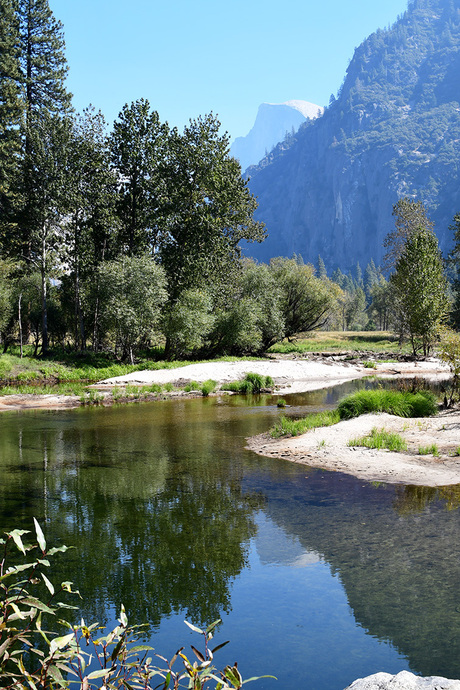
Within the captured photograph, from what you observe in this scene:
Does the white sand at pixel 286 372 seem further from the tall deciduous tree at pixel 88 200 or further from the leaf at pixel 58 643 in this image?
the leaf at pixel 58 643

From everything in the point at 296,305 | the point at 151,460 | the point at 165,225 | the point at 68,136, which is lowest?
the point at 151,460

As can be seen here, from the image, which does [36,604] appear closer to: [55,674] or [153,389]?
[55,674]

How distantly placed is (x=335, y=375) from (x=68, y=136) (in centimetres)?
2698

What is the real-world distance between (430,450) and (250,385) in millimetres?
19726

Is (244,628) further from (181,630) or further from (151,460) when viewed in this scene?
(151,460)

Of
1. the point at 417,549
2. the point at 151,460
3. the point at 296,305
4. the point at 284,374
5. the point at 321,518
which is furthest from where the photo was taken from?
the point at 296,305

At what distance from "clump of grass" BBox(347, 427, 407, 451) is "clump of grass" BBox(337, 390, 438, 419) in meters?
3.93

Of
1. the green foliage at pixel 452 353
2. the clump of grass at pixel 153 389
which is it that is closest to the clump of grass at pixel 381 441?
the green foliage at pixel 452 353

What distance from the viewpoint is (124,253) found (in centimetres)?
4781

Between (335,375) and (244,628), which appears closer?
→ (244,628)

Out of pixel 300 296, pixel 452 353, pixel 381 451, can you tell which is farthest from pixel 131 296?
pixel 300 296

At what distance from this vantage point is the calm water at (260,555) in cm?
632

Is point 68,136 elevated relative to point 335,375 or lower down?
elevated

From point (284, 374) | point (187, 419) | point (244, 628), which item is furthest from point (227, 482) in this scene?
point (284, 374)
